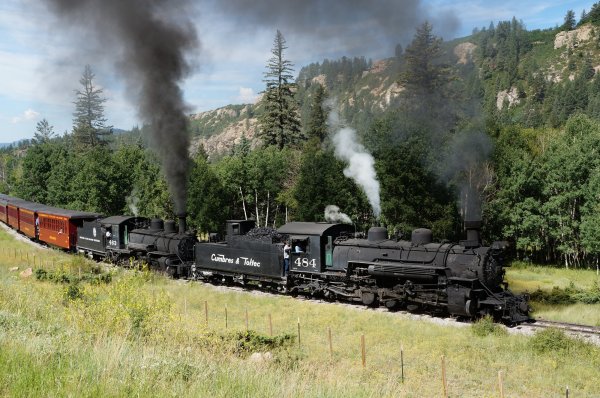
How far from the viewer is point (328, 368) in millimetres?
11859

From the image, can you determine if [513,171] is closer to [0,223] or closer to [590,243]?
[590,243]

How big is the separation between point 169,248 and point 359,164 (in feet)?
38.0

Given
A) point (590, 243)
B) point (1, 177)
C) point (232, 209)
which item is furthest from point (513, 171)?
point (1, 177)

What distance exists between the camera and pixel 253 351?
42.0ft

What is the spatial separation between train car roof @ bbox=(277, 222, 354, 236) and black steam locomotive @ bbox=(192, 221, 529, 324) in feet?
0.14

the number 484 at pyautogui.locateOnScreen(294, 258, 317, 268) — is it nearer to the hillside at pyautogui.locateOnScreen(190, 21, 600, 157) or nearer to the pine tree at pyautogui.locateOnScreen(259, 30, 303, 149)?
the hillside at pyautogui.locateOnScreen(190, 21, 600, 157)

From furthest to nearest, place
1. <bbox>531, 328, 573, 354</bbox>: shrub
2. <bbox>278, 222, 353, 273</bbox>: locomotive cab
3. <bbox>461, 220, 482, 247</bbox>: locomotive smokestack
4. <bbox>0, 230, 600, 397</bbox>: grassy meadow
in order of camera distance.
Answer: <bbox>278, 222, 353, 273</bbox>: locomotive cab → <bbox>461, 220, 482, 247</bbox>: locomotive smokestack → <bbox>531, 328, 573, 354</bbox>: shrub → <bbox>0, 230, 600, 397</bbox>: grassy meadow

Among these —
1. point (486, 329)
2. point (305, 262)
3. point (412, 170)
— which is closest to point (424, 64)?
point (305, 262)

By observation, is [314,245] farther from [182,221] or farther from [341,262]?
[182,221]

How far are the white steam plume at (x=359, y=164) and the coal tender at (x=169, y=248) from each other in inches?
373

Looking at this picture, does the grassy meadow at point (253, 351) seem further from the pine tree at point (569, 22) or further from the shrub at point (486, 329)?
the pine tree at point (569, 22)

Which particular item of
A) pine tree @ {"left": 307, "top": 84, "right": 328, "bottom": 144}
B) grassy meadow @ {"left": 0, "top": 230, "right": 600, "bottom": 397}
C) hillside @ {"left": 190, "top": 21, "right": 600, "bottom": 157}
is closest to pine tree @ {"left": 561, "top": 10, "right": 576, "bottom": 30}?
hillside @ {"left": 190, "top": 21, "right": 600, "bottom": 157}

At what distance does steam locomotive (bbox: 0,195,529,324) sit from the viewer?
1641cm

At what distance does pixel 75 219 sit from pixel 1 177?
137754 millimetres
